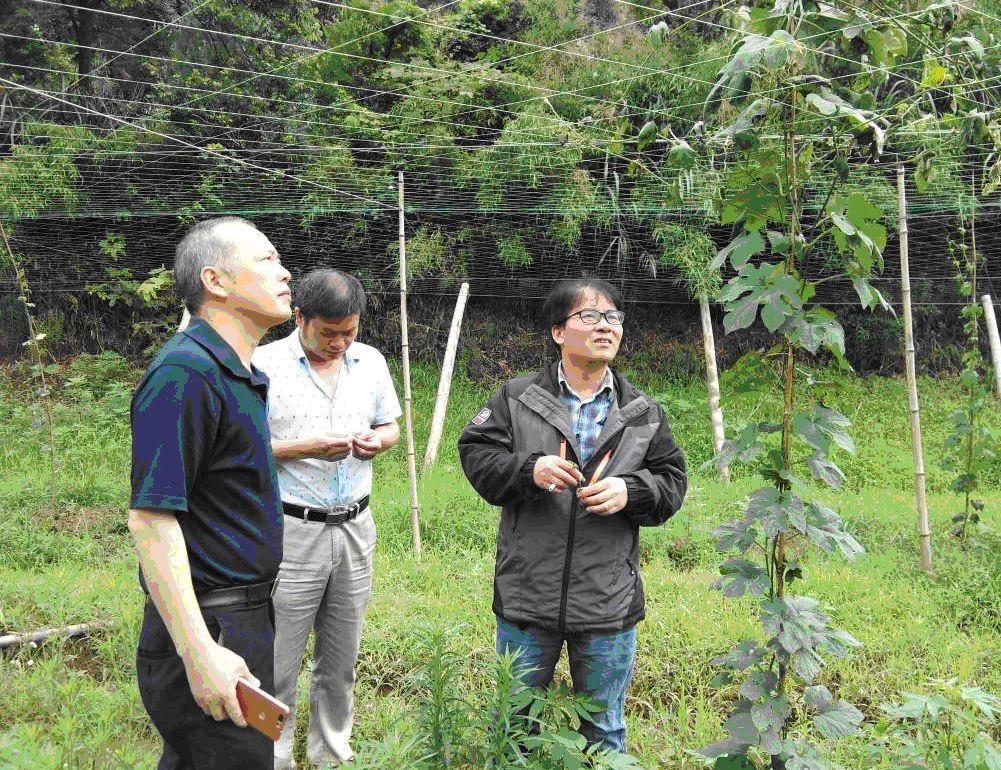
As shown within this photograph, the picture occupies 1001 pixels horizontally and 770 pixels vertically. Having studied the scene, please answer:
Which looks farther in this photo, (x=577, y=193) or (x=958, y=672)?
(x=577, y=193)

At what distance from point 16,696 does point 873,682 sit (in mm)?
3573

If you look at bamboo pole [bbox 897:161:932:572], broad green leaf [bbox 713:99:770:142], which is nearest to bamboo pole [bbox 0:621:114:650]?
broad green leaf [bbox 713:99:770:142]

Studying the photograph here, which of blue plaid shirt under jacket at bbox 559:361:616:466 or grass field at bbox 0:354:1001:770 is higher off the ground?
blue plaid shirt under jacket at bbox 559:361:616:466

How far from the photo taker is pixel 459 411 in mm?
8672

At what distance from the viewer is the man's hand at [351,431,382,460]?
8.61ft

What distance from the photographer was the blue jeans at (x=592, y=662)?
7.67 feet

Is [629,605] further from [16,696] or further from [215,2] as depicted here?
[215,2]

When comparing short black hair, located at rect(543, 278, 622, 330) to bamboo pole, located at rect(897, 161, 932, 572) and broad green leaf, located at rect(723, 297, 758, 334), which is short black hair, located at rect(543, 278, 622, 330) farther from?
bamboo pole, located at rect(897, 161, 932, 572)

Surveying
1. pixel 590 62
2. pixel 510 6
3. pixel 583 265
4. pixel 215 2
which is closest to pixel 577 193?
pixel 583 265

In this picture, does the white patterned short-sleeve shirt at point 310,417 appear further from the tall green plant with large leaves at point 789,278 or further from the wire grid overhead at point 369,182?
the wire grid overhead at point 369,182

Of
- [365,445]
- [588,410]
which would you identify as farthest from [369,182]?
[588,410]

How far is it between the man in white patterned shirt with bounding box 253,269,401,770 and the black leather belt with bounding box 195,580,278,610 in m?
0.82

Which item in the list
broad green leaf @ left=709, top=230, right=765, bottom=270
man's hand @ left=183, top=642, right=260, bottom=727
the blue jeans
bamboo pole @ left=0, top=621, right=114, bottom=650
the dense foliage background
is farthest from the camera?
the dense foliage background

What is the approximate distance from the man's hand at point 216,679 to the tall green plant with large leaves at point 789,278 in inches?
43.3
